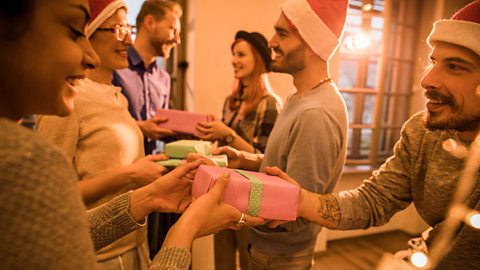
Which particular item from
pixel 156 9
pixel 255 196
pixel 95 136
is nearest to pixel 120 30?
pixel 95 136

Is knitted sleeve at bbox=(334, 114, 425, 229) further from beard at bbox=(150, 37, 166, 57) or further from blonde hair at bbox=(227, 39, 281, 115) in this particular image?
beard at bbox=(150, 37, 166, 57)

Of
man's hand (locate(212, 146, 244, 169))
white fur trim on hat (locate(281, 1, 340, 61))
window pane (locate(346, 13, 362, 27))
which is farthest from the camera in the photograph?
window pane (locate(346, 13, 362, 27))

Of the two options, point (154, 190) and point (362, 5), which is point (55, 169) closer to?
point (154, 190)

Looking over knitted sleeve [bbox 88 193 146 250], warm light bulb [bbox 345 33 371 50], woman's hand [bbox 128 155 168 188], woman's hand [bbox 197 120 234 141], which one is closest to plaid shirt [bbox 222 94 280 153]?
woman's hand [bbox 197 120 234 141]

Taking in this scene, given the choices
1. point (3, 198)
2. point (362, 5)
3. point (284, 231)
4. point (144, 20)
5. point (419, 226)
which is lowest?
point (419, 226)

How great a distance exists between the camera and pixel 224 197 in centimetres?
95

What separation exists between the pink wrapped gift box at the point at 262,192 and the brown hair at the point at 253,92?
45.0 inches

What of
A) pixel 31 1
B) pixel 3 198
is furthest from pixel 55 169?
pixel 31 1

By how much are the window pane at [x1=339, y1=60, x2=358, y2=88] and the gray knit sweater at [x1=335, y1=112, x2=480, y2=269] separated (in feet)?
8.15

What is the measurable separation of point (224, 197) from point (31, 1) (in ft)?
2.24

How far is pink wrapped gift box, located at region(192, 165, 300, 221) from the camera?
3.12 ft

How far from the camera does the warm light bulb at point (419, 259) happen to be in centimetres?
104

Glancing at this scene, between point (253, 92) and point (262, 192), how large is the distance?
4.36 ft

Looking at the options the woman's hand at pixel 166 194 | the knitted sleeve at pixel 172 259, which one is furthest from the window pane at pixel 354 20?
the knitted sleeve at pixel 172 259
